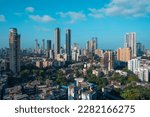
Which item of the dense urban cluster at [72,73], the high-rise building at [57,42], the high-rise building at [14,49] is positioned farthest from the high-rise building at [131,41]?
the high-rise building at [14,49]

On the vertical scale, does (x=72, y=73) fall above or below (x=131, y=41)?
below

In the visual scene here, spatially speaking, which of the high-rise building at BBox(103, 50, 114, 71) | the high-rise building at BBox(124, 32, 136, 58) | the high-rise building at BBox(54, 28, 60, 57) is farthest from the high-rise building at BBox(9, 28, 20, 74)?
the high-rise building at BBox(124, 32, 136, 58)

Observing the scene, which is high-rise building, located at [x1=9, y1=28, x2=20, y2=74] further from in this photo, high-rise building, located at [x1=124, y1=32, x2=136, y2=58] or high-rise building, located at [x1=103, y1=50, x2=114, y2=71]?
high-rise building, located at [x1=124, y1=32, x2=136, y2=58]

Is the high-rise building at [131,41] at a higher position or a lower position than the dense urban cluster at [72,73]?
higher

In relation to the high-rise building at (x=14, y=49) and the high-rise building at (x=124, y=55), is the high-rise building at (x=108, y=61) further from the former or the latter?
the high-rise building at (x=14, y=49)

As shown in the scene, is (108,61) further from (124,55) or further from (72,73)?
(72,73)

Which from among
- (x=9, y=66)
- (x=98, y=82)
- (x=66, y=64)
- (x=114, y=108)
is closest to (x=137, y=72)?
(x=98, y=82)

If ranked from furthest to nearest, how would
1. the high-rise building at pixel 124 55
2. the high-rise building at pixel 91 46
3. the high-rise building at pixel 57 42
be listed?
the high-rise building at pixel 91 46, the high-rise building at pixel 124 55, the high-rise building at pixel 57 42

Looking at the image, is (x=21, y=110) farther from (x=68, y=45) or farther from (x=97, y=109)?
(x=68, y=45)

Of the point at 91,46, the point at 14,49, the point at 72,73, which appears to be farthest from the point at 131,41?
the point at 14,49
